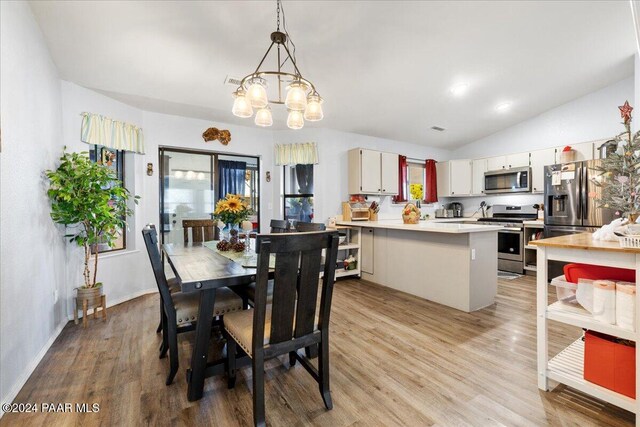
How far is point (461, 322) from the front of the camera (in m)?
2.79

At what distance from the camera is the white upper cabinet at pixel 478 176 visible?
5.65 meters

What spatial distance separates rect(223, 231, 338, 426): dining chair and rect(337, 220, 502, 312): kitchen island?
1.94 m

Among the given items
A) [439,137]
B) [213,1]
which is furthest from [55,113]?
[439,137]

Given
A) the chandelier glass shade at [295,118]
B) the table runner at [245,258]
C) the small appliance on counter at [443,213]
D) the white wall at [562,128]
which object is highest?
the white wall at [562,128]

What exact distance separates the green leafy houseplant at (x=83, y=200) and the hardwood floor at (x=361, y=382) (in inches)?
35.6

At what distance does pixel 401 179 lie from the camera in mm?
5500

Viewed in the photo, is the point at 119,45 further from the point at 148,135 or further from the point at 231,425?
the point at 231,425

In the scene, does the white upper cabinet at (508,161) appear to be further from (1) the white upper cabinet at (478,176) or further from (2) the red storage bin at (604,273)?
(2) the red storage bin at (604,273)

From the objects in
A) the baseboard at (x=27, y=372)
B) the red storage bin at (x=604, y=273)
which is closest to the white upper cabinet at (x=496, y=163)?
the red storage bin at (x=604, y=273)

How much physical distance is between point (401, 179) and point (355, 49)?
3.02 meters

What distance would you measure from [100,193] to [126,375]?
173 centimetres

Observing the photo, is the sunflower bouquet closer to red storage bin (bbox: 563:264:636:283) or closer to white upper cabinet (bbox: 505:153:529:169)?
red storage bin (bbox: 563:264:636:283)

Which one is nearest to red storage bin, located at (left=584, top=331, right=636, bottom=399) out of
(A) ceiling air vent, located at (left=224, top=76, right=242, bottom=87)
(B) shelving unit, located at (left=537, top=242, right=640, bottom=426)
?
(B) shelving unit, located at (left=537, top=242, right=640, bottom=426)

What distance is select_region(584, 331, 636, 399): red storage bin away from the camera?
1.48m
